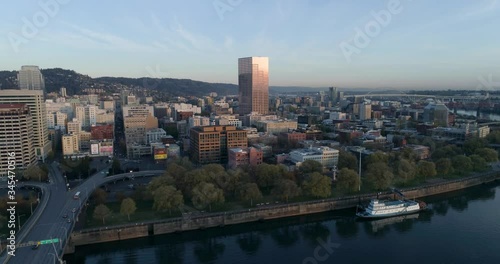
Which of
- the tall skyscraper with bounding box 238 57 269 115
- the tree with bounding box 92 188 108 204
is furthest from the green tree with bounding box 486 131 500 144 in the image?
the tree with bounding box 92 188 108 204

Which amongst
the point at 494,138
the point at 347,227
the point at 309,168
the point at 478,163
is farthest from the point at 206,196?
the point at 494,138

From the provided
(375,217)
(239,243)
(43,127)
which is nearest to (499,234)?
(375,217)

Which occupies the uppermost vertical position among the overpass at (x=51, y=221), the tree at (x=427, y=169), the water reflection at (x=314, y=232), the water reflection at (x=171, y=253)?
the tree at (x=427, y=169)

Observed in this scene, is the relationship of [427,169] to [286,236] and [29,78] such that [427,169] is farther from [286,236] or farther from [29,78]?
[29,78]

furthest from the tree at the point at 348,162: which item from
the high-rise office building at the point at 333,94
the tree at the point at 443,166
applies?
the high-rise office building at the point at 333,94

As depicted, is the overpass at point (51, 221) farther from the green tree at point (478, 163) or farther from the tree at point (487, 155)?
the tree at point (487, 155)

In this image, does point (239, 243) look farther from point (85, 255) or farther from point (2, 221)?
point (2, 221)
